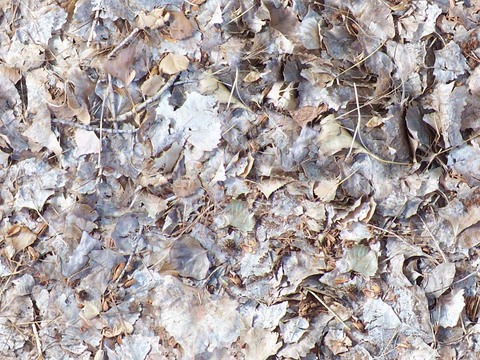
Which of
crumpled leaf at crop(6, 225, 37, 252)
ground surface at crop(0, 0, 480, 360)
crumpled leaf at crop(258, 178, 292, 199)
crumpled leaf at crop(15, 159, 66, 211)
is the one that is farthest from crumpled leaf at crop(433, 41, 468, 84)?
crumpled leaf at crop(6, 225, 37, 252)

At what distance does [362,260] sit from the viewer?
2.18 metres

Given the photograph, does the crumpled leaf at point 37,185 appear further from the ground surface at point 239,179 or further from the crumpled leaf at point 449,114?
the crumpled leaf at point 449,114

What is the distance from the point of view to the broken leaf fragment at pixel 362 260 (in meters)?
2.17

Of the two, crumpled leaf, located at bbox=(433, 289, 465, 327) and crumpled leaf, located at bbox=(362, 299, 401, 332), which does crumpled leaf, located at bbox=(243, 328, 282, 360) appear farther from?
crumpled leaf, located at bbox=(433, 289, 465, 327)

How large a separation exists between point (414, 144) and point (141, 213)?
126 cm

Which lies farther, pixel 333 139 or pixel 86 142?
pixel 86 142

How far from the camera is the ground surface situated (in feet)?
7.08

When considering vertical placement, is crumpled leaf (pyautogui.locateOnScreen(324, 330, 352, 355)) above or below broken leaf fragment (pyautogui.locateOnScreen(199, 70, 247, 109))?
below

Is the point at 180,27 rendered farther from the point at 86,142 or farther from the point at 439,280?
the point at 439,280

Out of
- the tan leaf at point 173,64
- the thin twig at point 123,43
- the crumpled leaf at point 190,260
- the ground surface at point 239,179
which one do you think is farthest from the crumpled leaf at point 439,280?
the thin twig at point 123,43

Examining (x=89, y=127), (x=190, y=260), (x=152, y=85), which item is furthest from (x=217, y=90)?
(x=190, y=260)

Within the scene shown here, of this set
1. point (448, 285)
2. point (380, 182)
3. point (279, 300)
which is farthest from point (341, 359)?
point (380, 182)

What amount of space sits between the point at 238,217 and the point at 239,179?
17cm

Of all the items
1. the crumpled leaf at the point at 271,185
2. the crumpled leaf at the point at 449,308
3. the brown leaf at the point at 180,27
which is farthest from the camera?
the brown leaf at the point at 180,27
